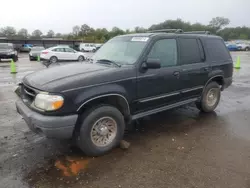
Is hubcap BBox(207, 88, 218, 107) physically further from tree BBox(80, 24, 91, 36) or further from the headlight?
tree BBox(80, 24, 91, 36)

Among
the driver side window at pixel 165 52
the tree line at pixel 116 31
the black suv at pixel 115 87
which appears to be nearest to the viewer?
the black suv at pixel 115 87

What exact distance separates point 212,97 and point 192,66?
1.44 meters

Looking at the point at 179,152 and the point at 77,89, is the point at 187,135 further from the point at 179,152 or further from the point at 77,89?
the point at 77,89

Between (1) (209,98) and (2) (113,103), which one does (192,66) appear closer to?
(1) (209,98)

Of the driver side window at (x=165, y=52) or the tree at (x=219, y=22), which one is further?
the tree at (x=219, y=22)

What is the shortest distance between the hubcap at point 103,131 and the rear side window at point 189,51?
202cm

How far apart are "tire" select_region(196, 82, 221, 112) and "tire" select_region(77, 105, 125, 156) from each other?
2604 mm

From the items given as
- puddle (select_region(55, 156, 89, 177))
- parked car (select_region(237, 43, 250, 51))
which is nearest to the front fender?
puddle (select_region(55, 156, 89, 177))

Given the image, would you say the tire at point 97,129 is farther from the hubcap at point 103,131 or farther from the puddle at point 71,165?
the puddle at point 71,165

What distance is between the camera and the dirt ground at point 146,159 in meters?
2.84

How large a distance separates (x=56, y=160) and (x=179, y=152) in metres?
2.00

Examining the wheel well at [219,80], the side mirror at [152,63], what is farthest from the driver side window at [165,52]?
the wheel well at [219,80]

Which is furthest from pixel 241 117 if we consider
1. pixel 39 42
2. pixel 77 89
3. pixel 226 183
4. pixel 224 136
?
pixel 39 42

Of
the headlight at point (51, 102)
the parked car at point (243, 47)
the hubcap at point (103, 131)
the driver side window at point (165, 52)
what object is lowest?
the hubcap at point (103, 131)
